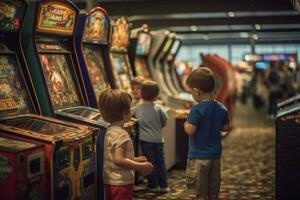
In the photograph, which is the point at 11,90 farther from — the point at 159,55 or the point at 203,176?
the point at 159,55

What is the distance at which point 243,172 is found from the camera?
24.6 feet

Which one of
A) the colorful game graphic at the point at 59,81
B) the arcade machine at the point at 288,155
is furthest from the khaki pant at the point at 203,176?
the colorful game graphic at the point at 59,81

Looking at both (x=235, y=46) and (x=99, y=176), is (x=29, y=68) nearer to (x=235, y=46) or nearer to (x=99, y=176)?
(x=99, y=176)

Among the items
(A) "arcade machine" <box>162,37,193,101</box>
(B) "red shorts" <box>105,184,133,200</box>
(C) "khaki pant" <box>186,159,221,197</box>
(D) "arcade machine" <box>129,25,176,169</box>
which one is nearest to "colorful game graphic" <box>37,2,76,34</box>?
(B) "red shorts" <box>105,184,133,200</box>

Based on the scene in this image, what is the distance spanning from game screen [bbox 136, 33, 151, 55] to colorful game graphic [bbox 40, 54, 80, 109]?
125 inches

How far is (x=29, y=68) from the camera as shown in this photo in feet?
15.2

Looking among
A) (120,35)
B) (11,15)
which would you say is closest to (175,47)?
(120,35)

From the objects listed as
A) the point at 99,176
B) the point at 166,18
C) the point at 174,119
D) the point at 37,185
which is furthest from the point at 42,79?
the point at 166,18

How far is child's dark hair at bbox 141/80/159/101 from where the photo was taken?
568 cm

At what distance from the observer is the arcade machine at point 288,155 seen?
5129 millimetres

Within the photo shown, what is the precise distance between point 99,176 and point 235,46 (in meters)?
33.0

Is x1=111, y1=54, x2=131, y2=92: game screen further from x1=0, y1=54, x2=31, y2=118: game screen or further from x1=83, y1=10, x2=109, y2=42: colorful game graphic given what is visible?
x1=0, y1=54, x2=31, y2=118: game screen

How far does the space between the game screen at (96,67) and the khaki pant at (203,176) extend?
216 cm

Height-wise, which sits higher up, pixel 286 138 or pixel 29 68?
pixel 29 68
